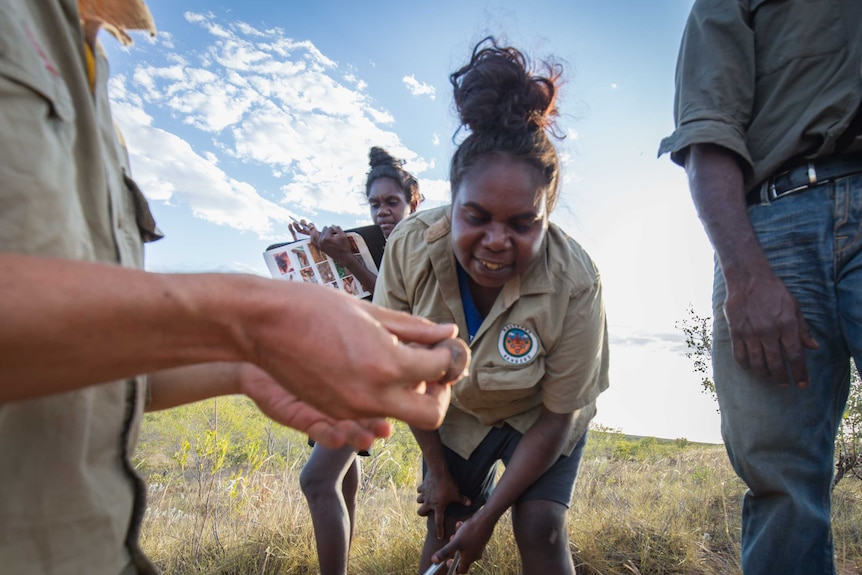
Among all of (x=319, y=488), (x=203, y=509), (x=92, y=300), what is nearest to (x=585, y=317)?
(x=319, y=488)

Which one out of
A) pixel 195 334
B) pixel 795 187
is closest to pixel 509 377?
pixel 795 187

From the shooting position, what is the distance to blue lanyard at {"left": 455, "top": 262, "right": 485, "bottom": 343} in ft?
8.30

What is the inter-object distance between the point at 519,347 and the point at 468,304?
0.32 m

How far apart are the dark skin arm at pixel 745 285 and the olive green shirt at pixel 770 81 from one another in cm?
9

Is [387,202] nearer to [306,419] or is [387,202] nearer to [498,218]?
[498,218]

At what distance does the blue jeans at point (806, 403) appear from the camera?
177 centimetres

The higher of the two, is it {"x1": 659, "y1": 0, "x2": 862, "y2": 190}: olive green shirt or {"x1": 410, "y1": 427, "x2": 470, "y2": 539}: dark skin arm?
{"x1": 659, "y1": 0, "x2": 862, "y2": 190}: olive green shirt

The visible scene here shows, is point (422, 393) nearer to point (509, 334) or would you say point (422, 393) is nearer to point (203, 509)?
point (509, 334)

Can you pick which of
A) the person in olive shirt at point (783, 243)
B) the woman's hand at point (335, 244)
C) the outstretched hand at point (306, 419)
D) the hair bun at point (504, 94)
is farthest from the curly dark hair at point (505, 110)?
the outstretched hand at point (306, 419)

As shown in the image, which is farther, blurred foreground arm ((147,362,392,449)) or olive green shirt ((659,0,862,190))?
olive green shirt ((659,0,862,190))

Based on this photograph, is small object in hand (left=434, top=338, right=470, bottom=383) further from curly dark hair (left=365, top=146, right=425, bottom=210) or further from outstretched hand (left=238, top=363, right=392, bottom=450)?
curly dark hair (left=365, top=146, right=425, bottom=210)

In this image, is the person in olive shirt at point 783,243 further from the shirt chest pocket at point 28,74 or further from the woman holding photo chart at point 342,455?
the shirt chest pocket at point 28,74

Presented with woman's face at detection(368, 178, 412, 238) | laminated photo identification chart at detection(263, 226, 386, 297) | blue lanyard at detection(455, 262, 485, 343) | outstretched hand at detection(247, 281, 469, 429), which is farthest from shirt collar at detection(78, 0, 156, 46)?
woman's face at detection(368, 178, 412, 238)

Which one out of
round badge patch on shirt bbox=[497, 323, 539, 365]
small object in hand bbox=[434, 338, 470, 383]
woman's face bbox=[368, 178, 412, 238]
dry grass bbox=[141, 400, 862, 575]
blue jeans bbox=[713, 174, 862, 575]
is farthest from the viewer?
woman's face bbox=[368, 178, 412, 238]
